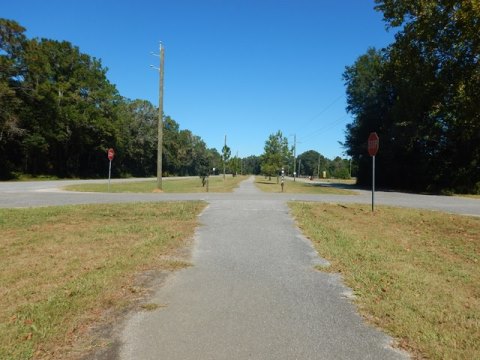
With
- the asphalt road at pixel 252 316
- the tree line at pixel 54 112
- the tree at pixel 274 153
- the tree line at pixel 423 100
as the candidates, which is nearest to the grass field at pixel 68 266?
the asphalt road at pixel 252 316

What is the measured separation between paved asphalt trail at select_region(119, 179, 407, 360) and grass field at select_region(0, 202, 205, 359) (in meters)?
0.58

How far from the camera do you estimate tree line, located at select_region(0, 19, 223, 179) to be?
45.9 meters

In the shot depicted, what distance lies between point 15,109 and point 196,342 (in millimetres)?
50193

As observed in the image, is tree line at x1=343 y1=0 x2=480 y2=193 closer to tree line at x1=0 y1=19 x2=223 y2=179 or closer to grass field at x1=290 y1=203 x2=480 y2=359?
grass field at x1=290 y1=203 x2=480 y2=359

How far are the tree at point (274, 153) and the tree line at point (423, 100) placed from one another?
30.0 feet

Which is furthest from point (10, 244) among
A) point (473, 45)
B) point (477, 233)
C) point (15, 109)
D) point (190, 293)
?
point (15, 109)

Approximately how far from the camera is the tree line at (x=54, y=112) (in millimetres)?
45938

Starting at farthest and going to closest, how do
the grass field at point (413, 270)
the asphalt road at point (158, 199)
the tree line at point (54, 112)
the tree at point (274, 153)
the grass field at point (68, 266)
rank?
the tree at point (274, 153) → the tree line at point (54, 112) → the asphalt road at point (158, 199) → the grass field at point (413, 270) → the grass field at point (68, 266)

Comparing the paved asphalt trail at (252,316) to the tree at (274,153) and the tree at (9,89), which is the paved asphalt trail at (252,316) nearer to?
the tree at (9,89)

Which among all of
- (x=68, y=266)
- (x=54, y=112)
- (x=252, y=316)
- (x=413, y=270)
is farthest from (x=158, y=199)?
(x=54, y=112)

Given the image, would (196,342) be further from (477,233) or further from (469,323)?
(477,233)

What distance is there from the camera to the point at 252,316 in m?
4.78

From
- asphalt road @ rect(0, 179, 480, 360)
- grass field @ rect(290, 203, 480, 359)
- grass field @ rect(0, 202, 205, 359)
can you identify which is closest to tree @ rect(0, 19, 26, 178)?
grass field @ rect(0, 202, 205, 359)

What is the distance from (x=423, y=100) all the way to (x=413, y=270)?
17.5m
